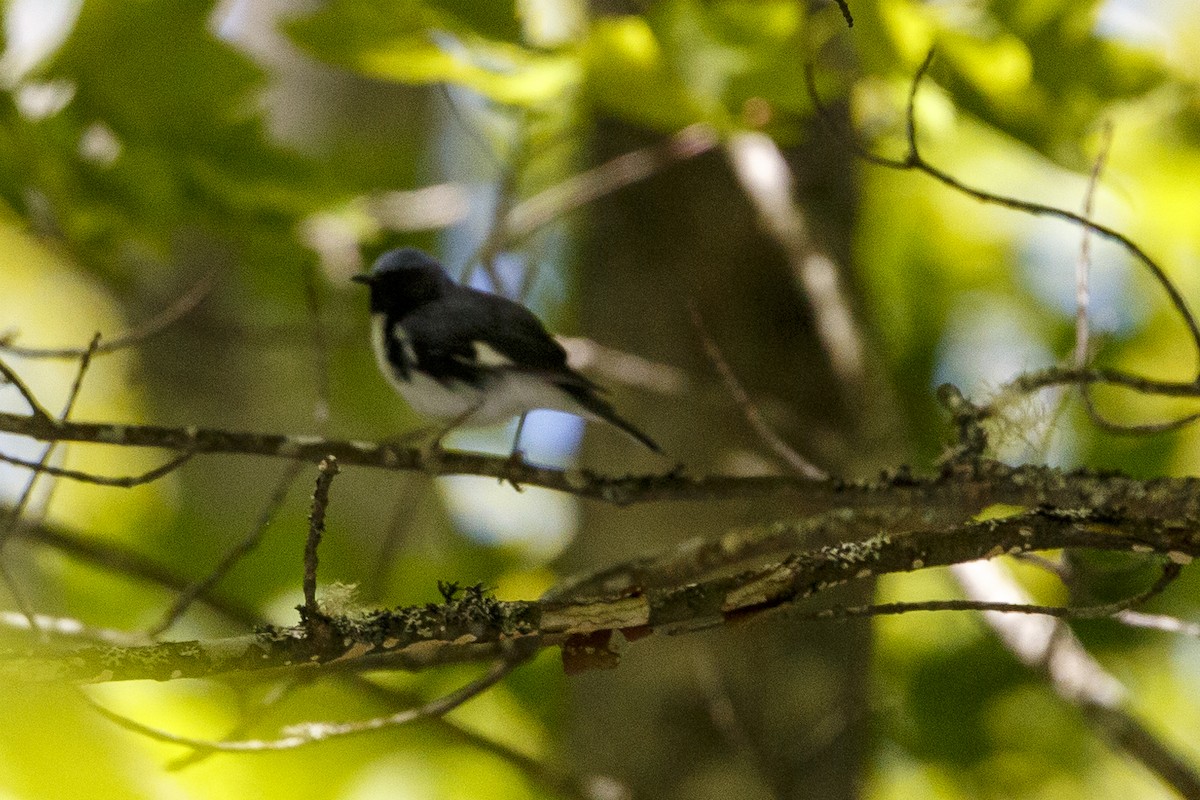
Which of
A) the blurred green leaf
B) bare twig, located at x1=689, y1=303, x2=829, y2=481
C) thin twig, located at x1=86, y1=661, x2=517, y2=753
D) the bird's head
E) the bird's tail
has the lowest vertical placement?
thin twig, located at x1=86, y1=661, x2=517, y2=753

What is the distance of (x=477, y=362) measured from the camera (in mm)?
2229

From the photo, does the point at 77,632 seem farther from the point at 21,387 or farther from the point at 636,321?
the point at 636,321

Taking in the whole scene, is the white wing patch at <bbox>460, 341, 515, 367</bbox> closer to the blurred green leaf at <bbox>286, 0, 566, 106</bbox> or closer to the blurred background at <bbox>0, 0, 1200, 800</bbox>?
the blurred background at <bbox>0, 0, 1200, 800</bbox>

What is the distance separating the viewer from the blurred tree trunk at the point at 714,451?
2.07 meters

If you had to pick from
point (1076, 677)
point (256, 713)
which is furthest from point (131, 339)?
point (1076, 677)

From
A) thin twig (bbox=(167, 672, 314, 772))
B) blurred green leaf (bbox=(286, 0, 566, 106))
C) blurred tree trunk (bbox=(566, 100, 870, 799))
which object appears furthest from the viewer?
blurred tree trunk (bbox=(566, 100, 870, 799))

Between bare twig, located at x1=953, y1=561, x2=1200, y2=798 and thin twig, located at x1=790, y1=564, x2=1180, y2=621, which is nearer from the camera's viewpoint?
thin twig, located at x1=790, y1=564, x2=1180, y2=621

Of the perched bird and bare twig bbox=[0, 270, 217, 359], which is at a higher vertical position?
the perched bird

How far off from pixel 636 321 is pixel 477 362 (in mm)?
440

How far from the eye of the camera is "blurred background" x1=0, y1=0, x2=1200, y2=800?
70.1 inches

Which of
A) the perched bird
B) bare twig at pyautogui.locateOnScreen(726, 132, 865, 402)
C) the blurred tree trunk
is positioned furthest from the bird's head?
bare twig at pyautogui.locateOnScreen(726, 132, 865, 402)

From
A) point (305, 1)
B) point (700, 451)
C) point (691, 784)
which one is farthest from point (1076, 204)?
point (305, 1)

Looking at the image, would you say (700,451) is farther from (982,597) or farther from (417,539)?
(417,539)

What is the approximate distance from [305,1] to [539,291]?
3.70 ft
